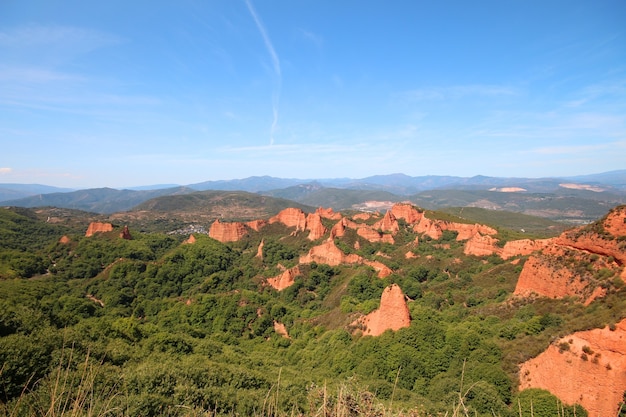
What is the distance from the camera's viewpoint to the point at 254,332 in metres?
39.9

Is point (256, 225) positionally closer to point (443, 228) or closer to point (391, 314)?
point (443, 228)

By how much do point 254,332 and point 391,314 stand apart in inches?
747

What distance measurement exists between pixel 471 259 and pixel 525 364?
38.8m

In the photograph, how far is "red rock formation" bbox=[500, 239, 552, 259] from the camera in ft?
161

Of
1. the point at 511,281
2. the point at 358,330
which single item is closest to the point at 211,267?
the point at 358,330

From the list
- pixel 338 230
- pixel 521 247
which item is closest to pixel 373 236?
pixel 338 230

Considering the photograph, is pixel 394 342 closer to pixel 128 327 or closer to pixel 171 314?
pixel 128 327

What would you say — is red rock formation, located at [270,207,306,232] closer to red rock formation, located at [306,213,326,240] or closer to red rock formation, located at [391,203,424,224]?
red rock formation, located at [306,213,326,240]

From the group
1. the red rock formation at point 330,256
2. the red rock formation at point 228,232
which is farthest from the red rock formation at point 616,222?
the red rock formation at point 228,232

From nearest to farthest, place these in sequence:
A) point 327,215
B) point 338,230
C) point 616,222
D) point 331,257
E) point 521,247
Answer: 1. point 616,222
2. point 521,247
3. point 331,257
4. point 338,230
5. point 327,215

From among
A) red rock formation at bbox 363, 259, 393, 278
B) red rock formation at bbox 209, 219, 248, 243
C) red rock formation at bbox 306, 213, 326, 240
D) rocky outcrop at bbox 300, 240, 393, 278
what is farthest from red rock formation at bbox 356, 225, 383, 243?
red rock formation at bbox 209, 219, 248, 243

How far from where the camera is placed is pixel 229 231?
291ft

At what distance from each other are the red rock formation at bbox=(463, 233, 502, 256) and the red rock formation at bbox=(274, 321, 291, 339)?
37081mm

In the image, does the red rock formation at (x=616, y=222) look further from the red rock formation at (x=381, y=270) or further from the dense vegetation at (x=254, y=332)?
the red rock formation at (x=381, y=270)
